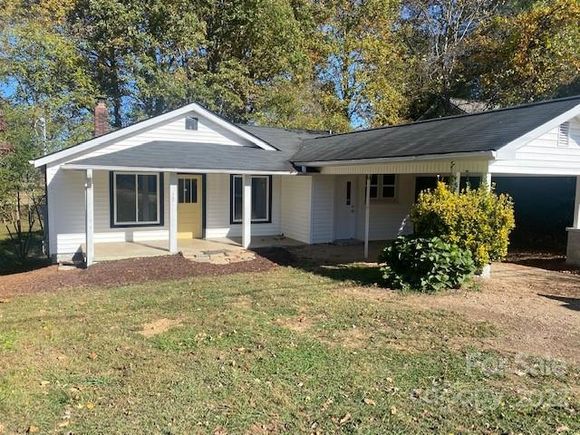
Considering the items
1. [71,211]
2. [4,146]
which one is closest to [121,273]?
[71,211]

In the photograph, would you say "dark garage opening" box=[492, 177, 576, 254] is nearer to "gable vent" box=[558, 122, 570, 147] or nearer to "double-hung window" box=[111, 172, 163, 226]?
"gable vent" box=[558, 122, 570, 147]

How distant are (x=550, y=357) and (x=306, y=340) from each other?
2840 mm

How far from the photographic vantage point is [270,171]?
41.7 feet

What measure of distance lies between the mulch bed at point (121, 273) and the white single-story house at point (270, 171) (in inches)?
28.8

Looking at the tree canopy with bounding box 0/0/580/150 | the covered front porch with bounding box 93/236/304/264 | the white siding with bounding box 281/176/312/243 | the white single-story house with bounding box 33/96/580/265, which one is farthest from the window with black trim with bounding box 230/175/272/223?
the tree canopy with bounding box 0/0/580/150

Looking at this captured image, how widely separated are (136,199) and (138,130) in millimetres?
1932

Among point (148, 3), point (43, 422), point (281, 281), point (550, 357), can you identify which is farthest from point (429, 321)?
point (148, 3)

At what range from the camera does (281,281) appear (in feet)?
30.3

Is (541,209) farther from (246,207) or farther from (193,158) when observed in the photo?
(193,158)

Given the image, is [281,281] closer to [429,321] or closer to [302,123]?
[429,321]

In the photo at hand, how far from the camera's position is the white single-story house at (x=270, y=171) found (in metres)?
9.59

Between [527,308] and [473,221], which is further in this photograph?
[473,221]

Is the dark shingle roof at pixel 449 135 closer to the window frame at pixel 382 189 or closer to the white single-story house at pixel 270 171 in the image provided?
the white single-story house at pixel 270 171

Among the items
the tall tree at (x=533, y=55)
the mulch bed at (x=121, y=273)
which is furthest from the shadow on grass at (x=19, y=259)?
the tall tree at (x=533, y=55)
